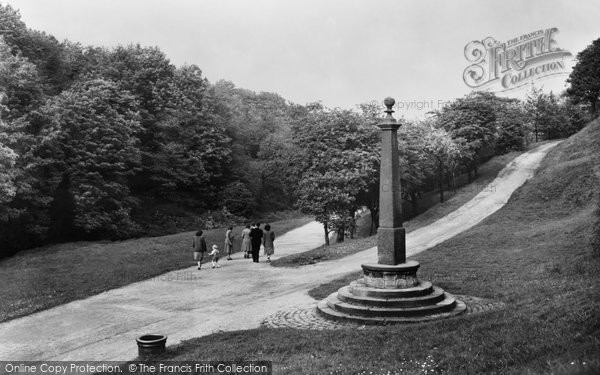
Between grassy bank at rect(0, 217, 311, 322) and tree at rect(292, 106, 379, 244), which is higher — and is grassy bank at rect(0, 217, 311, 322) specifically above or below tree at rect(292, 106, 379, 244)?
below

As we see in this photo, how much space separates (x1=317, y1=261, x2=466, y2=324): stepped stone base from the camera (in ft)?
37.9

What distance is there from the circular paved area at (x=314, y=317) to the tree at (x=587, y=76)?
161 ft

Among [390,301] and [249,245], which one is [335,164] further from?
[390,301]

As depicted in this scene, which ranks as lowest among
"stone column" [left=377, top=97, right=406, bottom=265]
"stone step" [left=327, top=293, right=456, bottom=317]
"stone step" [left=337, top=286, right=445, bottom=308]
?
"stone step" [left=327, top=293, right=456, bottom=317]

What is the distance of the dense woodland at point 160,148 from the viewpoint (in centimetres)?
2917

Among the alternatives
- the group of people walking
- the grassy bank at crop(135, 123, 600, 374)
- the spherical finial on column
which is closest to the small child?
the group of people walking

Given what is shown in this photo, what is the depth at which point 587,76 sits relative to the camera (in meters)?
53.1

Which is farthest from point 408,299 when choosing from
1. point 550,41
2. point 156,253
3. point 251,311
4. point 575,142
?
point 575,142

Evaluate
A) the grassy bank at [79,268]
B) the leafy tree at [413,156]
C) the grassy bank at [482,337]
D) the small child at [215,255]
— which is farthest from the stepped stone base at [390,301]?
the leafy tree at [413,156]

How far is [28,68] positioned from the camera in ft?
100

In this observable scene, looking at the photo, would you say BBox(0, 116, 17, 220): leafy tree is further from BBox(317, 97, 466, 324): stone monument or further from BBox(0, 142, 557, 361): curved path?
BBox(317, 97, 466, 324): stone monument

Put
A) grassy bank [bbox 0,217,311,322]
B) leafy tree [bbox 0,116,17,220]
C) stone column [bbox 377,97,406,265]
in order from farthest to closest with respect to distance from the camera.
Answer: leafy tree [bbox 0,116,17,220]
grassy bank [bbox 0,217,311,322]
stone column [bbox 377,97,406,265]

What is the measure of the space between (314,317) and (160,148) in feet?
115

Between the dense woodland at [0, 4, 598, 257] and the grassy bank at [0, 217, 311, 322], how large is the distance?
3.61 meters
